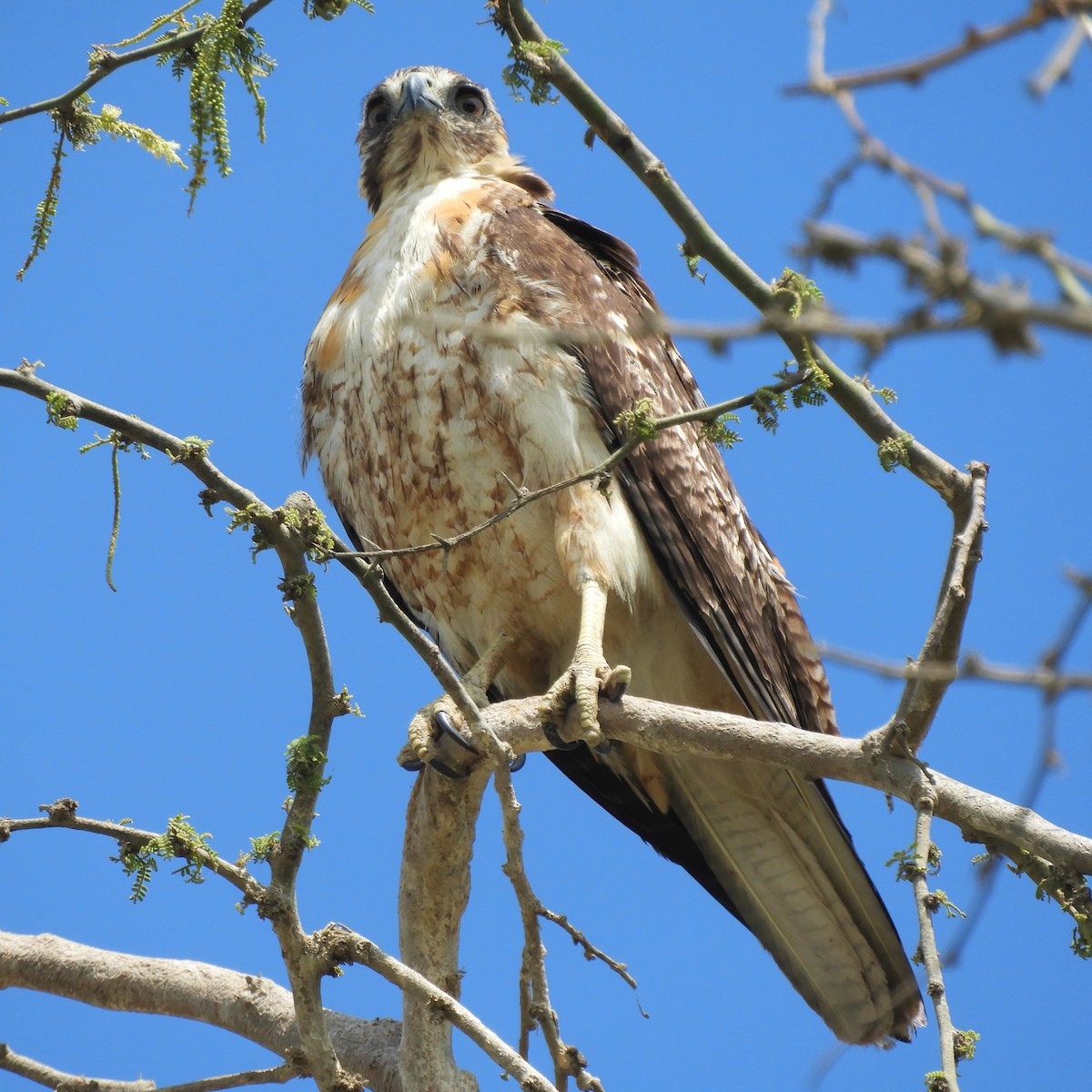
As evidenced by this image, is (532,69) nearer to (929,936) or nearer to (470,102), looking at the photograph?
→ (929,936)

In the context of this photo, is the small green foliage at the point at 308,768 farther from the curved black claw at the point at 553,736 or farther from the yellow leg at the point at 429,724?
the curved black claw at the point at 553,736

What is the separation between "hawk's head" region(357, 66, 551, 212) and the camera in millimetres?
5410

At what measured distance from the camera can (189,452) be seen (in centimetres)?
292

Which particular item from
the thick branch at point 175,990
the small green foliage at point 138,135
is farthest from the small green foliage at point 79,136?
the thick branch at point 175,990


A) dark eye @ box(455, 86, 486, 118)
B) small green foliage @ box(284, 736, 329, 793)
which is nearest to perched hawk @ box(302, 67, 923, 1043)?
dark eye @ box(455, 86, 486, 118)

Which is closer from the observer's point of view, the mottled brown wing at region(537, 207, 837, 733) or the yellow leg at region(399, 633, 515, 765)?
the yellow leg at region(399, 633, 515, 765)

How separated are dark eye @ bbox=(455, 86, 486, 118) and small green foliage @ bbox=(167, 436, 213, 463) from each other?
312 centimetres

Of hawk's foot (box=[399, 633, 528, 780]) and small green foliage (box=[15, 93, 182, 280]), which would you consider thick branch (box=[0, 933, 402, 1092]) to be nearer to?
hawk's foot (box=[399, 633, 528, 780])

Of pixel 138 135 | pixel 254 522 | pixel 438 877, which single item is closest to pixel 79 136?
pixel 138 135

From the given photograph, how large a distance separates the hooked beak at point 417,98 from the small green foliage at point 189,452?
2977 mm

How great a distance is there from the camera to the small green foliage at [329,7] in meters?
3.18

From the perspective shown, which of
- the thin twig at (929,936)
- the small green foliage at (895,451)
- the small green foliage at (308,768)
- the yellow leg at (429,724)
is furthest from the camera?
the yellow leg at (429,724)

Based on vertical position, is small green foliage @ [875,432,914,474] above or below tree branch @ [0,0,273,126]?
below

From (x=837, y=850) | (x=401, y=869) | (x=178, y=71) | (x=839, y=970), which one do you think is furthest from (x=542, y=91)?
(x=839, y=970)
